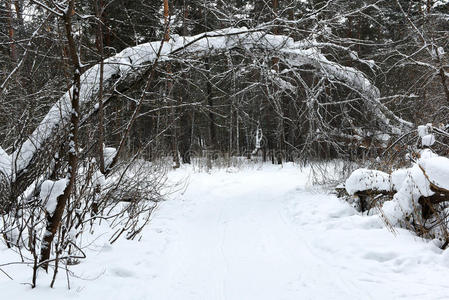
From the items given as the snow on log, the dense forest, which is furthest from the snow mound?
the snow on log

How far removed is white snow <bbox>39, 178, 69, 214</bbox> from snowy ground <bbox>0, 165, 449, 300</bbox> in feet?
1.92

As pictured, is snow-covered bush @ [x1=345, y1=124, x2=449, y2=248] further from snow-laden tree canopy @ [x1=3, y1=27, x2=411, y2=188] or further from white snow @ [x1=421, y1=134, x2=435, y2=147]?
snow-laden tree canopy @ [x1=3, y1=27, x2=411, y2=188]

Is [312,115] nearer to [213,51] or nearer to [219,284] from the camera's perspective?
[213,51]

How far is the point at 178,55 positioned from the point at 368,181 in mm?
3867

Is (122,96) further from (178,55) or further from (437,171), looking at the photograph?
(437,171)

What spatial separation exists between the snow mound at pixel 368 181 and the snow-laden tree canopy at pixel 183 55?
A: 7.62 feet

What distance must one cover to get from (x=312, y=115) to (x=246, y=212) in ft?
7.96

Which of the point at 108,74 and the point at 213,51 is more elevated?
the point at 213,51

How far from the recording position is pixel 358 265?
11.0 ft

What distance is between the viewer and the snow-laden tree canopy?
421cm

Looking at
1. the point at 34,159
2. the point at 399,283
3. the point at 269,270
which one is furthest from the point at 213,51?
the point at 399,283

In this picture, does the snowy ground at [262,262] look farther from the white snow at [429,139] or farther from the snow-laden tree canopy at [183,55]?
the snow-laden tree canopy at [183,55]

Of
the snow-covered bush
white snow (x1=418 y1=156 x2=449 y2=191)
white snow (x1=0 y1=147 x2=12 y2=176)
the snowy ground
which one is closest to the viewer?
the snowy ground

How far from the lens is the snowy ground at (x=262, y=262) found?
2.71 m
